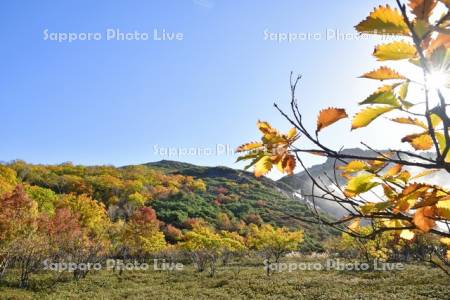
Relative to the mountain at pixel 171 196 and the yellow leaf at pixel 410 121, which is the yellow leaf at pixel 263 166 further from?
the mountain at pixel 171 196

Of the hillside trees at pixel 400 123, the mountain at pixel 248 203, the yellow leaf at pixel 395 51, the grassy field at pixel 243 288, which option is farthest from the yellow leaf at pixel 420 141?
the mountain at pixel 248 203

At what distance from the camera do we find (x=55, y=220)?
2975cm

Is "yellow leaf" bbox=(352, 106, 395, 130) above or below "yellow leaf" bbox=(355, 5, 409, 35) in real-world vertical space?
below

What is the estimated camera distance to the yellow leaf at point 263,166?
103cm

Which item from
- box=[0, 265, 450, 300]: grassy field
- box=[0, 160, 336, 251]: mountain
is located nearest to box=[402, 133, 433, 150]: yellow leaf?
box=[0, 265, 450, 300]: grassy field

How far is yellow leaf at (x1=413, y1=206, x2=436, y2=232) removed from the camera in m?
0.74

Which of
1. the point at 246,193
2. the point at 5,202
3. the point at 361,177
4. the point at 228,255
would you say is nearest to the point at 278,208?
the point at 246,193

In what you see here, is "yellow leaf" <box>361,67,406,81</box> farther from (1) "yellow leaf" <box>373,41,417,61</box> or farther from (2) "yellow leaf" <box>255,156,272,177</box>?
(2) "yellow leaf" <box>255,156,272,177</box>

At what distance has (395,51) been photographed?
2.04 ft

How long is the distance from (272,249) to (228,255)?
6.08m

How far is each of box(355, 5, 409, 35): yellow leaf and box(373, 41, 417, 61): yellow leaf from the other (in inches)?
0.8

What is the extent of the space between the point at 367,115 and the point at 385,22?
175 mm

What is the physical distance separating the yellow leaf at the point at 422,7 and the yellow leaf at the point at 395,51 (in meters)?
0.05

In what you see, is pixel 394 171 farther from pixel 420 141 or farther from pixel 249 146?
pixel 249 146
